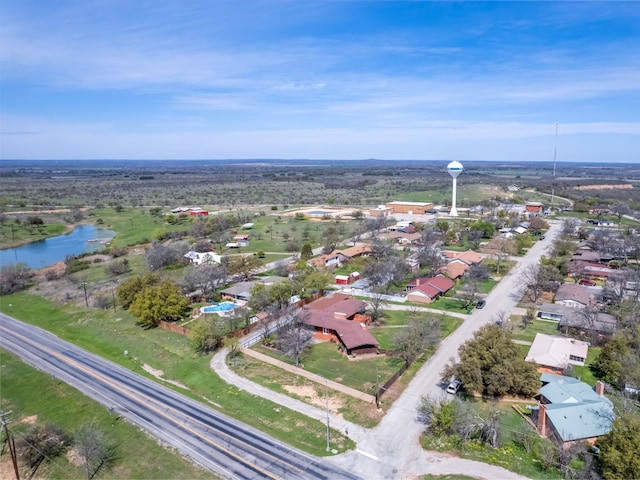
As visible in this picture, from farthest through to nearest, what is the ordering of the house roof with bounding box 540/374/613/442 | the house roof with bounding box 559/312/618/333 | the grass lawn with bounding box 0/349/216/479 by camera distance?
the house roof with bounding box 559/312/618/333 → the house roof with bounding box 540/374/613/442 → the grass lawn with bounding box 0/349/216/479

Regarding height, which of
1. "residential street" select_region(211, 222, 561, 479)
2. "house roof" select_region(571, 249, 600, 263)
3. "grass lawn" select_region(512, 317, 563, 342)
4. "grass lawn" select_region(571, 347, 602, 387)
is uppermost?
"house roof" select_region(571, 249, 600, 263)

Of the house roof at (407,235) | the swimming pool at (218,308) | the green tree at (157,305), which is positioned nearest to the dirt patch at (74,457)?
the green tree at (157,305)

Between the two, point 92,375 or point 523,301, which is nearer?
point 92,375

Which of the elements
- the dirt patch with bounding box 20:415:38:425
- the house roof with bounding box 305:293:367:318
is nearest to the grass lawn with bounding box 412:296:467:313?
the house roof with bounding box 305:293:367:318

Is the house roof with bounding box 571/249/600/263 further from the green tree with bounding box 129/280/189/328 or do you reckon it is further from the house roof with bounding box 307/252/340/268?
the green tree with bounding box 129/280/189/328

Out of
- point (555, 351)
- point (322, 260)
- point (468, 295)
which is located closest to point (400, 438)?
point (555, 351)

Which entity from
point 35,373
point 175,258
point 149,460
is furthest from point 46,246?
point 149,460

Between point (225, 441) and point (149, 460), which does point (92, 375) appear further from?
point (225, 441)
